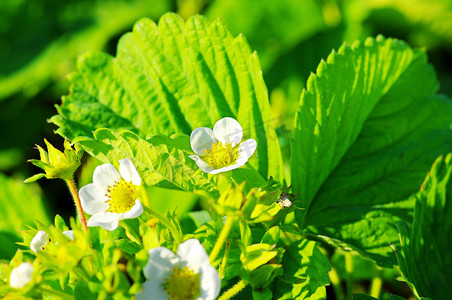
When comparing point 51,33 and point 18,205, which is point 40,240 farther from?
point 51,33

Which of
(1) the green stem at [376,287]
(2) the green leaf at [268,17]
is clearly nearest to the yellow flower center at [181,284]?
(1) the green stem at [376,287]

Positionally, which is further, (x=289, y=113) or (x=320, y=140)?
(x=289, y=113)

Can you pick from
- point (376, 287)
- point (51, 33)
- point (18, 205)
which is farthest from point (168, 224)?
point (51, 33)

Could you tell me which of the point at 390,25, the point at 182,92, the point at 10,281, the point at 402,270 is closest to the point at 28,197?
the point at 182,92

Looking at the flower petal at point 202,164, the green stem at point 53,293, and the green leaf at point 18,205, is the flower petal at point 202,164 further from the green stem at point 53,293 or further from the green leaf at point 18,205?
the green leaf at point 18,205

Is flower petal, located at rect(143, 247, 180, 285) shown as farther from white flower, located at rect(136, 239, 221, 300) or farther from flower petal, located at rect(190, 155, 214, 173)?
flower petal, located at rect(190, 155, 214, 173)

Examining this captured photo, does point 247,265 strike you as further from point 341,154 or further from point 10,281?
point 341,154
